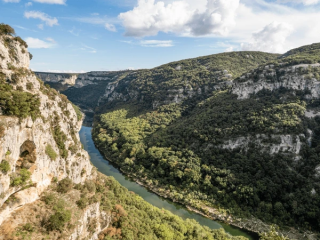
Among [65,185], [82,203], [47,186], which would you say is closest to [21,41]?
[47,186]

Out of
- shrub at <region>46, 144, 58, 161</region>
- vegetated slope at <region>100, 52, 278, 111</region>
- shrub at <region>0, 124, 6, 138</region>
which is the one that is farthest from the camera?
vegetated slope at <region>100, 52, 278, 111</region>

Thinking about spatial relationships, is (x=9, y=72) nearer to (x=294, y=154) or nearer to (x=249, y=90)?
(x=294, y=154)

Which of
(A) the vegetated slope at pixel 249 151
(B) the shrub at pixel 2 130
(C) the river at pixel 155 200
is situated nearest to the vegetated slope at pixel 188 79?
(A) the vegetated slope at pixel 249 151

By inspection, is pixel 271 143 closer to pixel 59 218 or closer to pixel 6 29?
pixel 59 218

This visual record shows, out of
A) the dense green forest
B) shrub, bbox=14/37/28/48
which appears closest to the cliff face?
shrub, bbox=14/37/28/48

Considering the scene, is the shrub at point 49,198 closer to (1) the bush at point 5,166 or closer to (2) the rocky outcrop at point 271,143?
(1) the bush at point 5,166

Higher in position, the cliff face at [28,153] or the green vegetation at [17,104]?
the green vegetation at [17,104]

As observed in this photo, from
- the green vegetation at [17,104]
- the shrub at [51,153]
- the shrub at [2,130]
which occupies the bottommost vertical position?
the shrub at [51,153]

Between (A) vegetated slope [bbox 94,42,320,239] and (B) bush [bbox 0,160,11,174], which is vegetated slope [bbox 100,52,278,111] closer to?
(A) vegetated slope [bbox 94,42,320,239]
